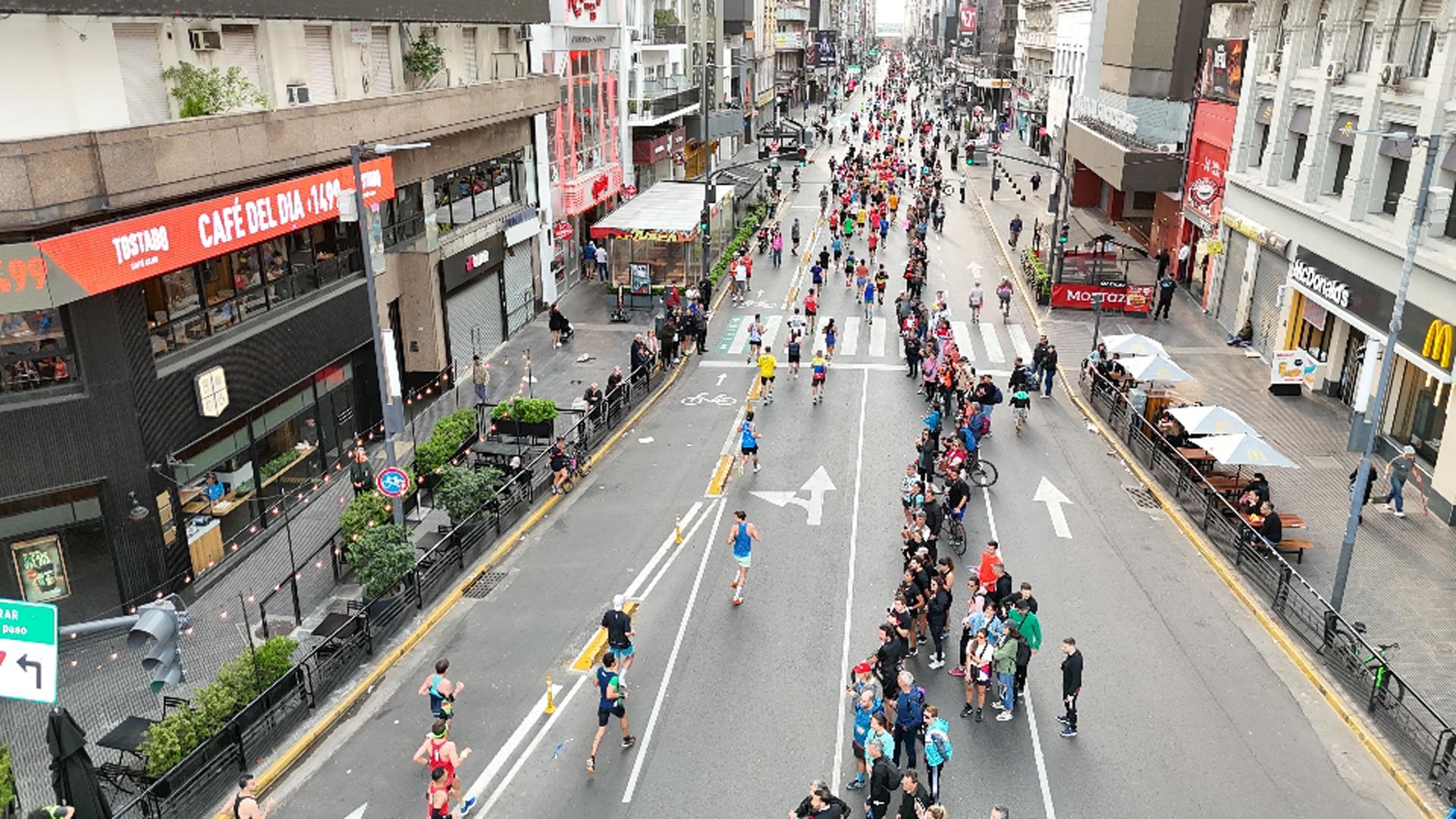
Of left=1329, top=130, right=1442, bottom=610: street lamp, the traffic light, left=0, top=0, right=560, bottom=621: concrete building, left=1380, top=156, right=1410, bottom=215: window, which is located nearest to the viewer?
the traffic light

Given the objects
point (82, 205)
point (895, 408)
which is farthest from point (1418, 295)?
point (82, 205)

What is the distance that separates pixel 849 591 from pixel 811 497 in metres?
4.00

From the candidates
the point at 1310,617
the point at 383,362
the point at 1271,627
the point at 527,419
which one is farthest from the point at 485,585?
the point at 1310,617

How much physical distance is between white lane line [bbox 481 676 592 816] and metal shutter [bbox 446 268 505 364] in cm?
1575

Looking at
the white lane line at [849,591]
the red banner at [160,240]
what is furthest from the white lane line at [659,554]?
the red banner at [160,240]

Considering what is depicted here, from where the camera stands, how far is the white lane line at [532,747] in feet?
40.1

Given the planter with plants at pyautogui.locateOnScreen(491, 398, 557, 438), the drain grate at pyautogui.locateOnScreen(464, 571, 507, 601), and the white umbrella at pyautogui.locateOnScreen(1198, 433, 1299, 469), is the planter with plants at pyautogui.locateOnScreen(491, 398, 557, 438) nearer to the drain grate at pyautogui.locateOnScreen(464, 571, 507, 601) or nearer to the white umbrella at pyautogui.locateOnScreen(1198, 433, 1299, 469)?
the drain grate at pyautogui.locateOnScreen(464, 571, 507, 601)

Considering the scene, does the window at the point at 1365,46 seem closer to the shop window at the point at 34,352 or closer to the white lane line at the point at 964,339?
the white lane line at the point at 964,339

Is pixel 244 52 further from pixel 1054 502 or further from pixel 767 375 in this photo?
pixel 1054 502

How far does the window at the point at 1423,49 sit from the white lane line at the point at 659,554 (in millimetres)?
18672

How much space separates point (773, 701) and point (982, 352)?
1927 centimetres

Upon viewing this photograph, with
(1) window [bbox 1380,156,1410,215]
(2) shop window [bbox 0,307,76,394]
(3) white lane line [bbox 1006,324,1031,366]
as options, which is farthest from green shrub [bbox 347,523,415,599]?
(1) window [bbox 1380,156,1410,215]

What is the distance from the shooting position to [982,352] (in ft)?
102

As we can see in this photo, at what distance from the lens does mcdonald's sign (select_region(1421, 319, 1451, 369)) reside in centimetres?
2027
